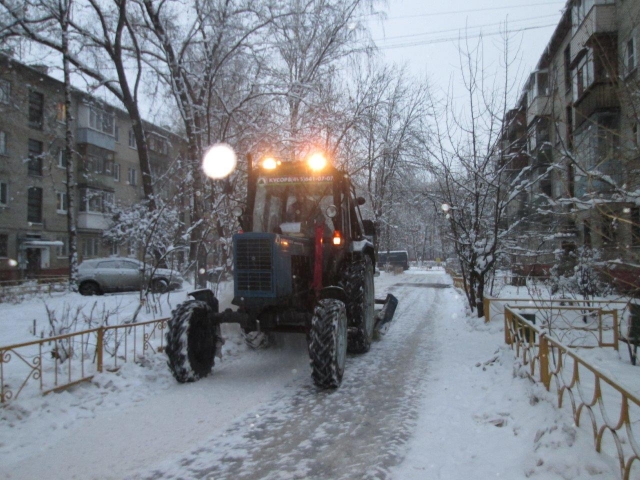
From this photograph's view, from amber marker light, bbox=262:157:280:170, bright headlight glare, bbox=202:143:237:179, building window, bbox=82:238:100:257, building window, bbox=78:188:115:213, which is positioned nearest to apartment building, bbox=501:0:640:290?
amber marker light, bbox=262:157:280:170

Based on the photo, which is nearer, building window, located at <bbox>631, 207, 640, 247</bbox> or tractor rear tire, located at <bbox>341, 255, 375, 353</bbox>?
building window, located at <bbox>631, 207, 640, 247</bbox>

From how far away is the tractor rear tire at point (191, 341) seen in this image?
5.95 metres

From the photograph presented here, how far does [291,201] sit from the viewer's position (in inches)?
299

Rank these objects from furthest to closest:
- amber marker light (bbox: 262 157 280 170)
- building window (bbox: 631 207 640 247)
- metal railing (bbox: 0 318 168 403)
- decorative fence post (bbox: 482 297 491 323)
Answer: decorative fence post (bbox: 482 297 491 323)
amber marker light (bbox: 262 157 280 170)
metal railing (bbox: 0 318 168 403)
building window (bbox: 631 207 640 247)

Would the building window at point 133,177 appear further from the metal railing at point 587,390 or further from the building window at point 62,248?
the metal railing at point 587,390

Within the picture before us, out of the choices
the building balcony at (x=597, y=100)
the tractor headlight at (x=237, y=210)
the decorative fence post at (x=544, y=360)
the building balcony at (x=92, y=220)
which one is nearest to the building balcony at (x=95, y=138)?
the building balcony at (x=92, y=220)

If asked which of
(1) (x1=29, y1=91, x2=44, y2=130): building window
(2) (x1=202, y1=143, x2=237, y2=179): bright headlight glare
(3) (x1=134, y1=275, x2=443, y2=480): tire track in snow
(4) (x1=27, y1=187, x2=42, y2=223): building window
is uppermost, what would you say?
(1) (x1=29, y1=91, x2=44, y2=130): building window

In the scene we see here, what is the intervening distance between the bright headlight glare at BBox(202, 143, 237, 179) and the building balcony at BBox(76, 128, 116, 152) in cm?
2324

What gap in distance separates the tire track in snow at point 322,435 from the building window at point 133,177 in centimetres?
3389

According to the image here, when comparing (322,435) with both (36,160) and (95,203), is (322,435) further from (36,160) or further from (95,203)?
(95,203)

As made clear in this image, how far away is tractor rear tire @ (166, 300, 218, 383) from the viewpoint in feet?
19.5

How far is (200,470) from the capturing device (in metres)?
3.81

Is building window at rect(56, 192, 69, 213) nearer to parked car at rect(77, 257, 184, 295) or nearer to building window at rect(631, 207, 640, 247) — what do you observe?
parked car at rect(77, 257, 184, 295)

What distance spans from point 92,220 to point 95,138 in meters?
5.41
